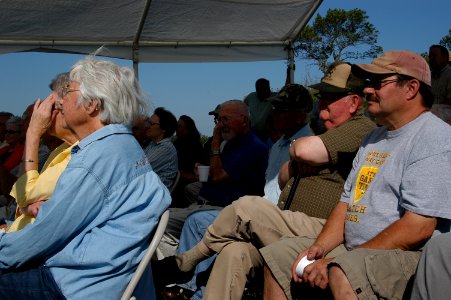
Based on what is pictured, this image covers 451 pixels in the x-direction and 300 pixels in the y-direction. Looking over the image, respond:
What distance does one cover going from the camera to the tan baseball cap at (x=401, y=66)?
2.78 m

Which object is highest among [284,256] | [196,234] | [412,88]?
[412,88]

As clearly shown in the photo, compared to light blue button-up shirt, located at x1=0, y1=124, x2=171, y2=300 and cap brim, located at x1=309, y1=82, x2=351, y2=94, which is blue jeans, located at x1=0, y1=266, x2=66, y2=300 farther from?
cap brim, located at x1=309, y1=82, x2=351, y2=94

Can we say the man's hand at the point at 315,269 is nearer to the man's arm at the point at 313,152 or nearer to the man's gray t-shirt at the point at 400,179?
the man's gray t-shirt at the point at 400,179

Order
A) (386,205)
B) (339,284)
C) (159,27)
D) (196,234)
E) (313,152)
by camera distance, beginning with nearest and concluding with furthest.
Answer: (339,284) → (386,205) → (313,152) → (196,234) → (159,27)

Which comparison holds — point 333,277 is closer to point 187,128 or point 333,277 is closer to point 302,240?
point 302,240

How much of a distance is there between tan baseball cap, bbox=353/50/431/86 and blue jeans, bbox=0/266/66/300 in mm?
1779

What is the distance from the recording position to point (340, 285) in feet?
7.98

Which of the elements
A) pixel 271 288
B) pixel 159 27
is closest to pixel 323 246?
pixel 271 288

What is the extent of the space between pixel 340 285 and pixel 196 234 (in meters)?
1.78

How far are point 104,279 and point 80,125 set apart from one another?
0.70m

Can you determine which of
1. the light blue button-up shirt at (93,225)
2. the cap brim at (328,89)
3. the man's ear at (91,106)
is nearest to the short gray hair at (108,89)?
the man's ear at (91,106)

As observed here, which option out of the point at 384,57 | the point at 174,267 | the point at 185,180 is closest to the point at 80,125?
the point at 174,267

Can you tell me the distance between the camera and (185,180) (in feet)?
20.7

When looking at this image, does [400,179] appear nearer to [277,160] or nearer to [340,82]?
[340,82]
